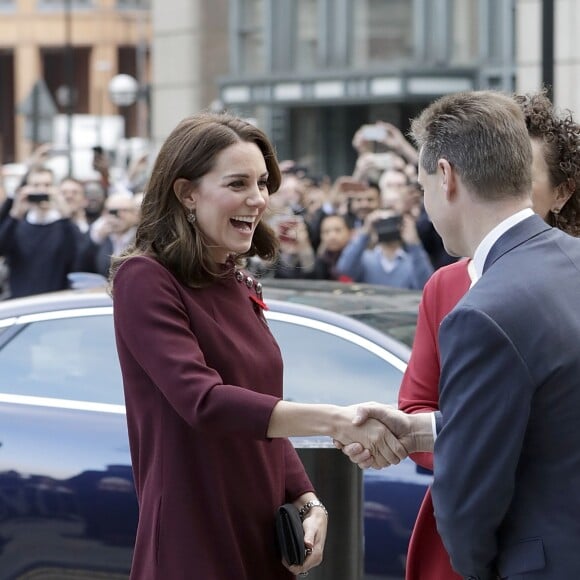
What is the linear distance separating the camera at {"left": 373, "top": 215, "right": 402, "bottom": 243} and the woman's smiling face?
5308 mm

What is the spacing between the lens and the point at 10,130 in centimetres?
6312

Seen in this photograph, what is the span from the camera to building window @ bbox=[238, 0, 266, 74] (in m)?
26.4

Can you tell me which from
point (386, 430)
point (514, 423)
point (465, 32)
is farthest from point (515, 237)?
point (465, 32)

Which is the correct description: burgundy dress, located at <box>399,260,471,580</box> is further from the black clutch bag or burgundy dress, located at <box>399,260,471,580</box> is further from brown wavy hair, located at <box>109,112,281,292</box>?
brown wavy hair, located at <box>109,112,281,292</box>

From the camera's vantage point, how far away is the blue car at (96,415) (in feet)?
15.4

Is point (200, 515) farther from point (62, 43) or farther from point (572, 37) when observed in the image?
point (62, 43)

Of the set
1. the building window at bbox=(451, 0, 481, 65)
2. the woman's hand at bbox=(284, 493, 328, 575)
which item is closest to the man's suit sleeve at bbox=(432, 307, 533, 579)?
the woman's hand at bbox=(284, 493, 328, 575)

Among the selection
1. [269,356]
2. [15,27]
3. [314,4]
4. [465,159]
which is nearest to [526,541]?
[465,159]

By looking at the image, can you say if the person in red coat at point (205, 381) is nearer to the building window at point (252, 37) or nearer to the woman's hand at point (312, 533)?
the woman's hand at point (312, 533)

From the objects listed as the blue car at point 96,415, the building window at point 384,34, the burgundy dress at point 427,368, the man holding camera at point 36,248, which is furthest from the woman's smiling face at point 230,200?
the building window at point 384,34

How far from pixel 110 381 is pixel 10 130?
59829 millimetres

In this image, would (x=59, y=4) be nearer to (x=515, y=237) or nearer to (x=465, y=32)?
(x=465, y=32)

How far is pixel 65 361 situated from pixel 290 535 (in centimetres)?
220

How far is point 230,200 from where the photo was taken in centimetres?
328
